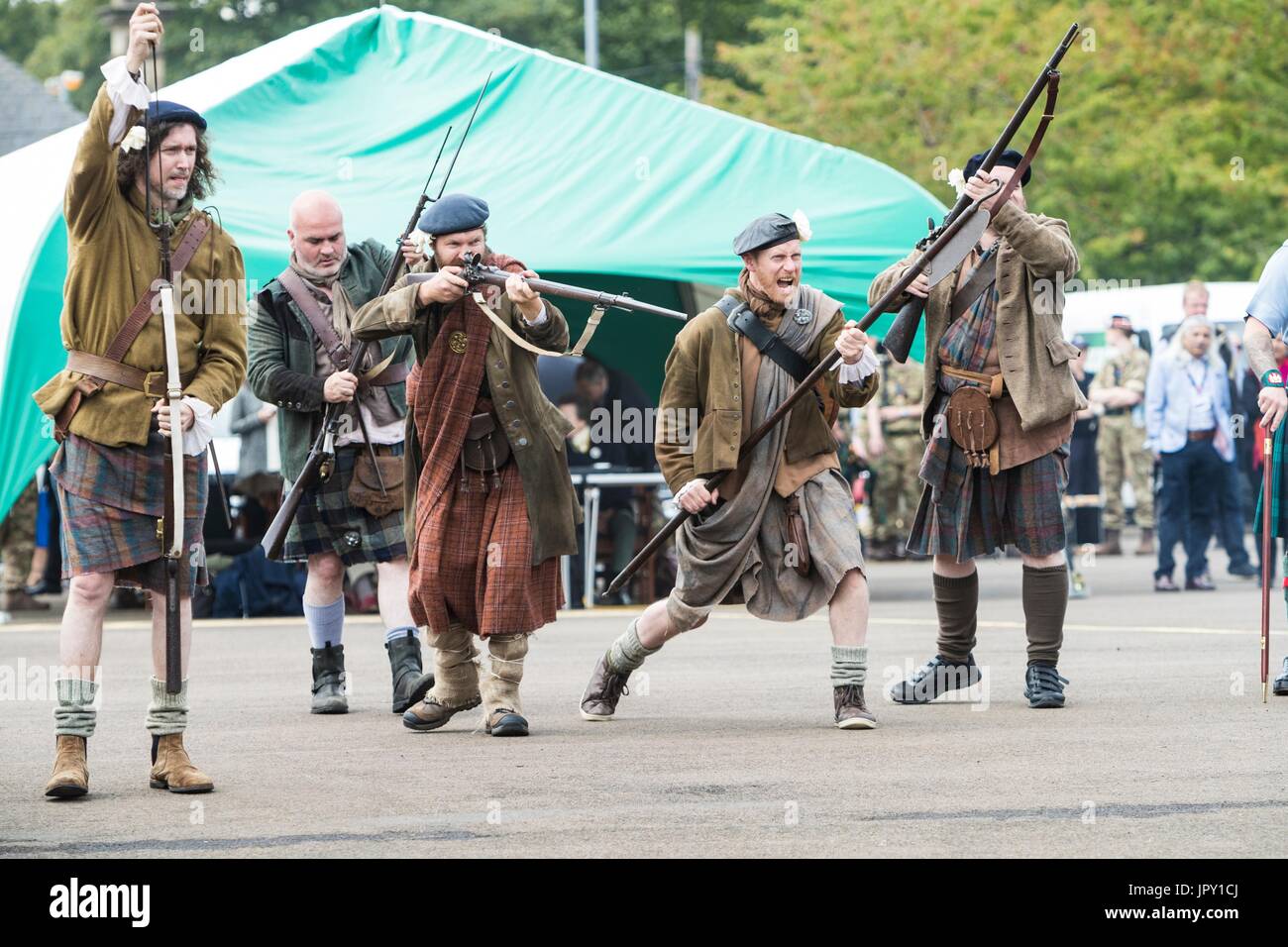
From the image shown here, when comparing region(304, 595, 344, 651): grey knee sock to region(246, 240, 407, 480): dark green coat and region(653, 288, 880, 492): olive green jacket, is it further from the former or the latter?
region(653, 288, 880, 492): olive green jacket

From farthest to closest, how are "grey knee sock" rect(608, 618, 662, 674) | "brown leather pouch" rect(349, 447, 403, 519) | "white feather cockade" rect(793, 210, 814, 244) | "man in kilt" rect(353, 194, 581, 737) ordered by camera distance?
"brown leather pouch" rect(349, 447, 403, 519), "grey knee sock" rect(608, 618, 662, 674), "man in kilt" rect(353, 194, 581, 737), "white feather cockade" rect(793, 210, 814, 244)

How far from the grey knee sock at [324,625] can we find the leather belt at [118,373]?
102 inches

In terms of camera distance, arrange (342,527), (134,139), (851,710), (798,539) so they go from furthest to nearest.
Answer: (342,527), (798,539), (851,710), (134,139)

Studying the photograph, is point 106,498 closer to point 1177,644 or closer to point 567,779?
point 567,779

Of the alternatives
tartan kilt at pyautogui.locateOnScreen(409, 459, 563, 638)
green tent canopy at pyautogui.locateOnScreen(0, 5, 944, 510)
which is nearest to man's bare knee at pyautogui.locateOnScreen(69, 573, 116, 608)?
tartan kilt at pyautogui.locateOnScreen(409, 459, 563, 638)

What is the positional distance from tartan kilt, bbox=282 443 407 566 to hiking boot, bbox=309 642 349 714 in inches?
15.2

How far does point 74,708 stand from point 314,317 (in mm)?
2830

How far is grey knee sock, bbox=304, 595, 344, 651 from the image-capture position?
9.42 metres

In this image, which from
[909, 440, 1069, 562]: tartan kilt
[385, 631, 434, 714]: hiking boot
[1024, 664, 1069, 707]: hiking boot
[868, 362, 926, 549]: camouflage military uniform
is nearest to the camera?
[1024, 664, 1069, 707]: hiking boot

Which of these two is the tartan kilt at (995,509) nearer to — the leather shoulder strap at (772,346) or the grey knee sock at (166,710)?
the leather shoulder strap at (772,346)

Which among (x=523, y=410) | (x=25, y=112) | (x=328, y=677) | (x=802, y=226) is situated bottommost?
(x=328, y=677)

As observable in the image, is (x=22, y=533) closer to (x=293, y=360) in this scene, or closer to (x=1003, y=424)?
(x=293, y=360)

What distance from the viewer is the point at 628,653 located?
8.76 m

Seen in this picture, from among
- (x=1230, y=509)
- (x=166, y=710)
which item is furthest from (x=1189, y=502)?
(x=166, y=710)
